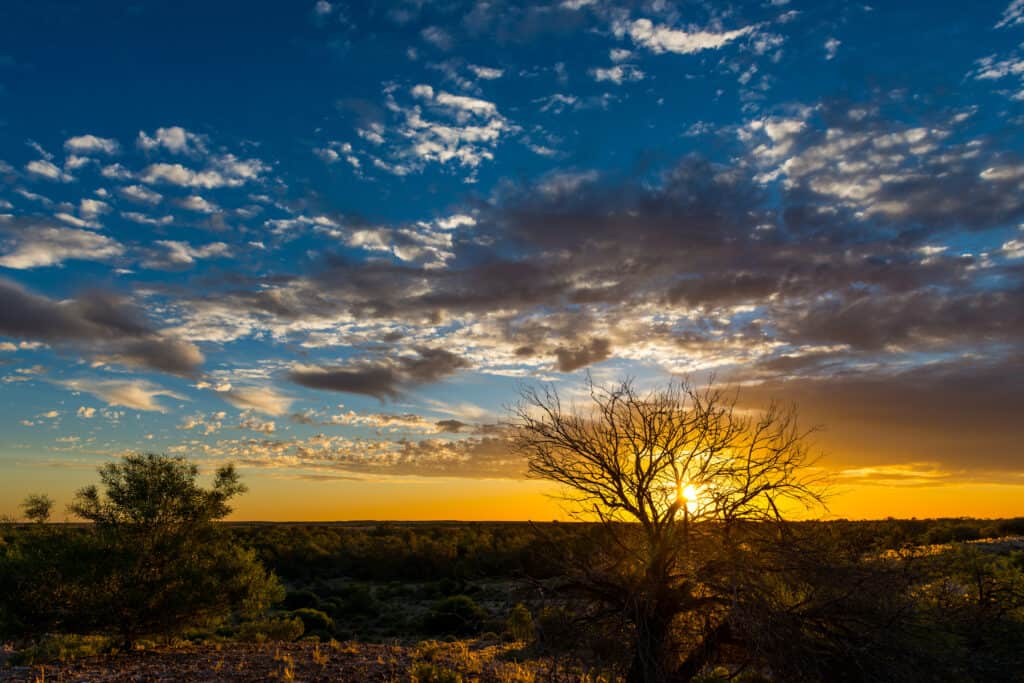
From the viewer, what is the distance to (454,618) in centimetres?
3538

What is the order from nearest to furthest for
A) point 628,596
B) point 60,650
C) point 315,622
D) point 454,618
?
1. point 628,596
2. point 60,650
3. point 315,622
4. point 454,618

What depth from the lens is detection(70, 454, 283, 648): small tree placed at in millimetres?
21531

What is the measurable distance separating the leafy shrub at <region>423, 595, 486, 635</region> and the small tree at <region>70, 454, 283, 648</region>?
42.5ft

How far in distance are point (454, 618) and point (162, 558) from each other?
1742 centimetres

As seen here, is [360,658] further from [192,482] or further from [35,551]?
[35,551]

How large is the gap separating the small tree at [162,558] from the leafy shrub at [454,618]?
13.0 metres

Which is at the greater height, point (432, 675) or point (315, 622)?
point (432, 675)

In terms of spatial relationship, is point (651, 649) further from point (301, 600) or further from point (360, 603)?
point (301, 600)

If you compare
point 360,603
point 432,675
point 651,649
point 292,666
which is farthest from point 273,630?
point 651,649

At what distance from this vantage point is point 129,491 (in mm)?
22859

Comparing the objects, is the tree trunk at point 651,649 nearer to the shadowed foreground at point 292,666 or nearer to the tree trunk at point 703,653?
the tree trunk at point 703,653

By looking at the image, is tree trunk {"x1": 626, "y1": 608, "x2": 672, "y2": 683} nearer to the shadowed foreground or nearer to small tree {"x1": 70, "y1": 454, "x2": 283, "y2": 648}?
the shadowed foreground

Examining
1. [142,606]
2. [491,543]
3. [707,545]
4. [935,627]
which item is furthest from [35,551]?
[491,543]

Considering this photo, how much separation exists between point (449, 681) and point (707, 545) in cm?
888
